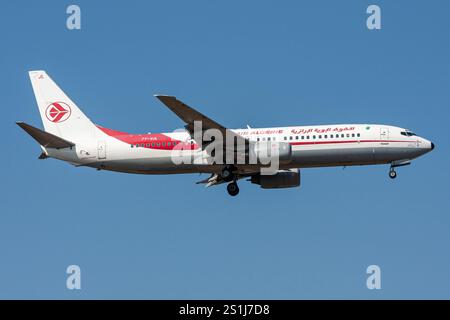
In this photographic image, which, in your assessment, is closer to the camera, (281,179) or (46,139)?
(46,139)

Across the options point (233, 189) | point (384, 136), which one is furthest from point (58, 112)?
point (384, 136)

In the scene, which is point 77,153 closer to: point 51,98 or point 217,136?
point 51,98

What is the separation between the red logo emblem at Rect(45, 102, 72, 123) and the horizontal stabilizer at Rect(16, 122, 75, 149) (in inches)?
129

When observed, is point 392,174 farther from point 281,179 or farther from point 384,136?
point 281,179

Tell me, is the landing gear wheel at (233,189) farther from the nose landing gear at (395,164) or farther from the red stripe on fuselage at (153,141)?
the nose landing gear at (395,164)

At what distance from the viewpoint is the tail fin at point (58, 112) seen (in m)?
64.7

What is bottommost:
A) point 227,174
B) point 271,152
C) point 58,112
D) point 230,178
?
point 230,178

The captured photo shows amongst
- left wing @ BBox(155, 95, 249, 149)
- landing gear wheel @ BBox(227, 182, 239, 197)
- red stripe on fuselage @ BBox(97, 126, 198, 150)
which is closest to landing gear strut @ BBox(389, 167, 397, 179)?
left wing @ BBox(155, 95, 249, 149)

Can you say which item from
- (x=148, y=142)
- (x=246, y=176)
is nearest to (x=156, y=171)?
(x=148, y=142)

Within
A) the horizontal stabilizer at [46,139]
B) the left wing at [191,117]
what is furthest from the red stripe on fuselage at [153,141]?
the horizontal stabilizer at [46,139]

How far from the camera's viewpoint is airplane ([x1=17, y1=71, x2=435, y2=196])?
196ft

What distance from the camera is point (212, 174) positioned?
65.1m

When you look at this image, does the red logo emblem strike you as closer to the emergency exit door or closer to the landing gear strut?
the emergency exit door

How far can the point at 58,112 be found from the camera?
65625mm
